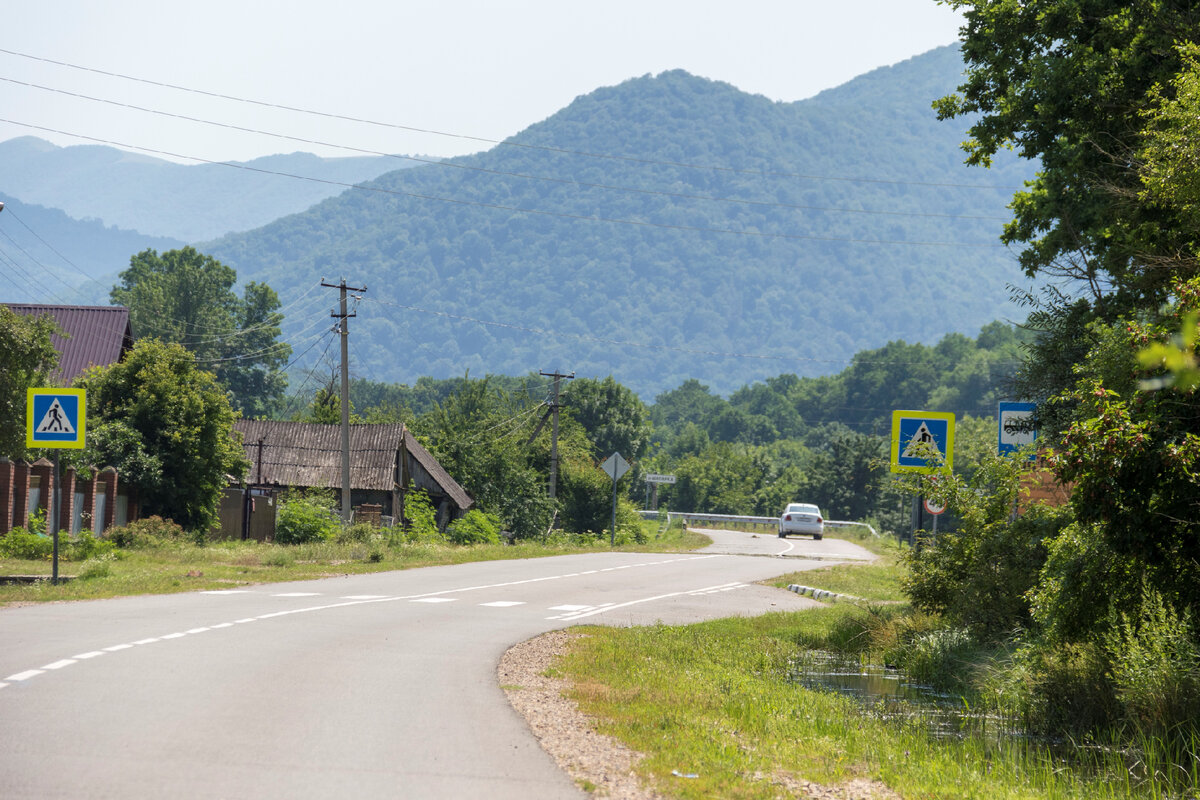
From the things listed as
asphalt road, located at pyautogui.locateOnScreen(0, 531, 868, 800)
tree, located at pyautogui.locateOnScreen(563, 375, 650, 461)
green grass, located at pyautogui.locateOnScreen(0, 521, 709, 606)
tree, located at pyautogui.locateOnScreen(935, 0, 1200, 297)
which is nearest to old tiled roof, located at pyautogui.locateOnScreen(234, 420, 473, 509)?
green grass, located at pyautogui.locateOnScreen(0, 521, 709, 606)

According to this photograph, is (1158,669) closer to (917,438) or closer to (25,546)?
(917,438)

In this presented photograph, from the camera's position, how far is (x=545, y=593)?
2317cm

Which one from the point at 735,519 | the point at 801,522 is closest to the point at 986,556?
the point at 801,522

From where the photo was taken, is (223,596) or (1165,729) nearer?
(1165,729)

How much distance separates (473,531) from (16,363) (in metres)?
23.1

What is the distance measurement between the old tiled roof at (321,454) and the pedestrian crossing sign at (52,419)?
111 ft

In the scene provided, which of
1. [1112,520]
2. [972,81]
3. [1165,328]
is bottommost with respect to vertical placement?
[1112,520]

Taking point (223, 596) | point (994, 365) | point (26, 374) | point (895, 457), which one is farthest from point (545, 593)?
point (994, 365)

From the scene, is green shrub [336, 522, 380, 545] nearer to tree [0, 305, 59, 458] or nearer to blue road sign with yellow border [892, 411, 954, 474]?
tree [0, 305, 59, 458]

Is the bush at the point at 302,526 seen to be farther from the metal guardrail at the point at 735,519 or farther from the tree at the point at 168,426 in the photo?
the metal guardrail at the point at 735,519

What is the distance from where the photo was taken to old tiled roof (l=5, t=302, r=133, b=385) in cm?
5200

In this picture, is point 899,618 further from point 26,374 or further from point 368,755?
point 26,374

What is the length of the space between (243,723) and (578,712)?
2.80m

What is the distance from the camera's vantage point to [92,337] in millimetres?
52719
